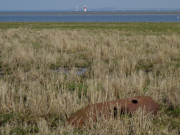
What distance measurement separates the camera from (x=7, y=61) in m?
11.9

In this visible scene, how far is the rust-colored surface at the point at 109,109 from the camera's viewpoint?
5.46 meters

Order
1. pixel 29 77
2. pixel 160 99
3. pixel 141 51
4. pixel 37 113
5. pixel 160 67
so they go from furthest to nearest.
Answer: pixel 141 51
pixel 160 67
pixel 29 77
pixel 160 99
pixel 37 113

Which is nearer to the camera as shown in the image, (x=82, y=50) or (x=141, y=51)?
(x=141, y=51)

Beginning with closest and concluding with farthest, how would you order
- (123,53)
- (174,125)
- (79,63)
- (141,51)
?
(174,125)
(79,63)
(123,53)
(141,51)

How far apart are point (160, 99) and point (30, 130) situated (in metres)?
3.40

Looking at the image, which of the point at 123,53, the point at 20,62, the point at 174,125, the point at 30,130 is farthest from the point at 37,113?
the point at 123,53

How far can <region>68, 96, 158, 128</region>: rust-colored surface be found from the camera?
5.46 metres

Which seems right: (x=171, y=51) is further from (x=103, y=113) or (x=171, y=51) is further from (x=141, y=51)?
(x=103, y=113)

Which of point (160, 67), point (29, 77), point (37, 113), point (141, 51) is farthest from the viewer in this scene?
point (141, 51)

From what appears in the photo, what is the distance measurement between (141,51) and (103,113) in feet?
33.0

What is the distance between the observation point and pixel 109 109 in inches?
224

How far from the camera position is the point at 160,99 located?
23.0 ft

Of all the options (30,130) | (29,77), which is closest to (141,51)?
(29,77)

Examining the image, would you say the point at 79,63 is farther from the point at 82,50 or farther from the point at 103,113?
the point at 103,113
